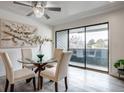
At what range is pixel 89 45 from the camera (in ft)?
17.5

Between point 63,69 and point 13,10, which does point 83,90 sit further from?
point 13,10

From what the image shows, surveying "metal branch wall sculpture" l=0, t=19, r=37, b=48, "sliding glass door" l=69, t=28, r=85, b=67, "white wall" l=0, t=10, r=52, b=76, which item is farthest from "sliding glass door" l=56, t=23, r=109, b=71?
"metal branch wall sculpture" l=0, t=19, r=37, b=48

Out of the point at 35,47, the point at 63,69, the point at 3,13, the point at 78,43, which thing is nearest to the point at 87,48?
the point at 78,43

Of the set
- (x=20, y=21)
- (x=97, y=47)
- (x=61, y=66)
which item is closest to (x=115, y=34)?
(x=97, y=47)

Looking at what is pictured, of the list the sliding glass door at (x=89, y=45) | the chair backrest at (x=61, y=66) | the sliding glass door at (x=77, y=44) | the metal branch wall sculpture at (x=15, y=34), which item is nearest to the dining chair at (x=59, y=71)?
the chair backrest at (x=61, y=66)

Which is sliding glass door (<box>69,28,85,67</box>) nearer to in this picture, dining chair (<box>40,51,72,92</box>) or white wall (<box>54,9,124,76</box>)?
white wall (<box>54,9,124,76</box>)

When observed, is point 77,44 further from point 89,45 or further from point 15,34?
point 15,34

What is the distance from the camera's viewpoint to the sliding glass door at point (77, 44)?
565 centimetres

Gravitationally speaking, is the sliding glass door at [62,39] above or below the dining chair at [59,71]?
above

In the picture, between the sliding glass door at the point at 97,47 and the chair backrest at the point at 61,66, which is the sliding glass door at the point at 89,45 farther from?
the chair backrest at the point at 61,66

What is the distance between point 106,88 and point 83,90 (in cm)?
63

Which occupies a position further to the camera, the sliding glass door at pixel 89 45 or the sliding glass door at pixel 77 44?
the sliding glass door at pixel 77 44

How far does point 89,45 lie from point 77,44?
784 mm

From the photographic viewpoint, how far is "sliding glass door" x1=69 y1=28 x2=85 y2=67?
5648 mm
